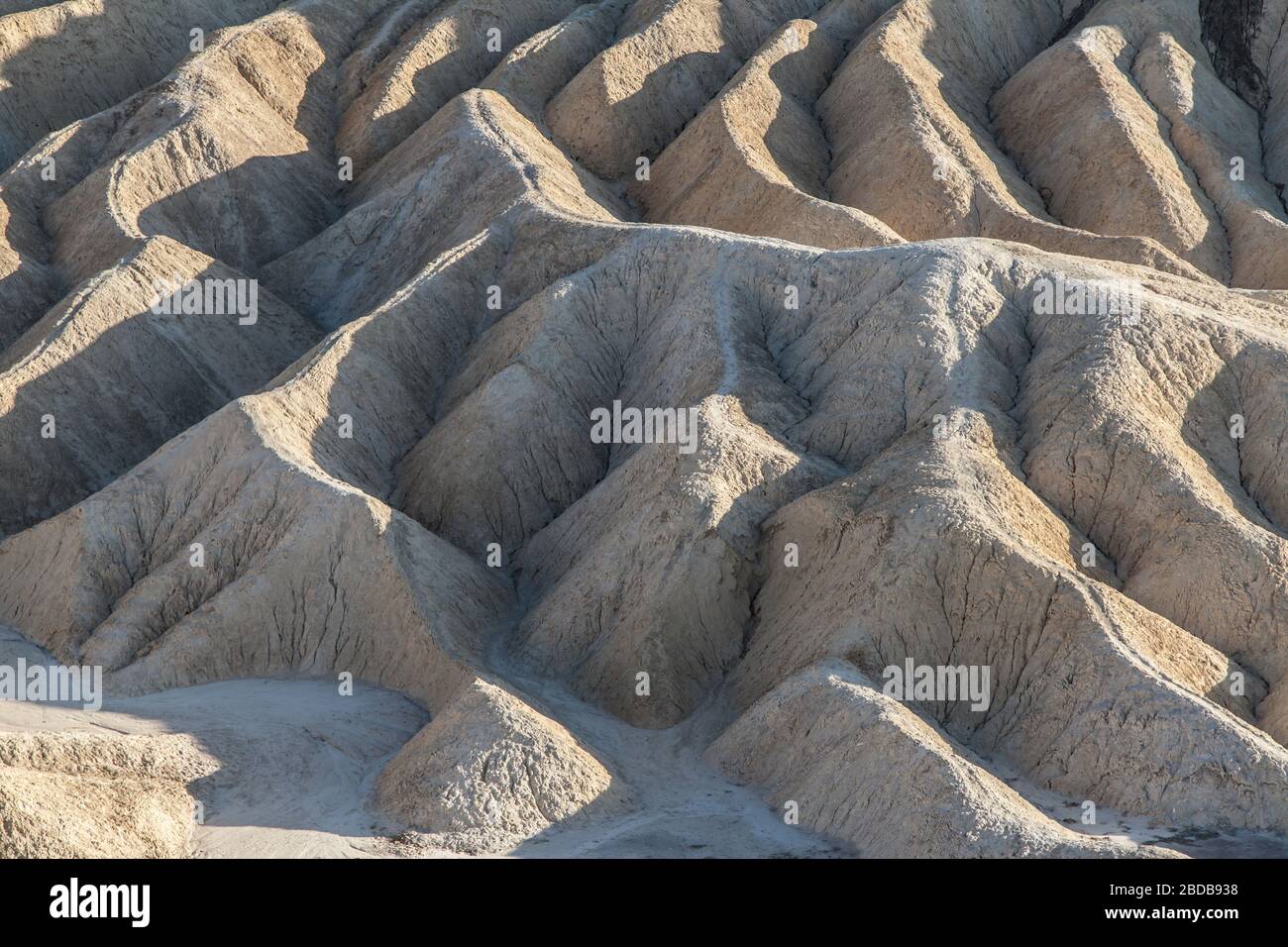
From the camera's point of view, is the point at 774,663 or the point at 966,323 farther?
the point at 966,323

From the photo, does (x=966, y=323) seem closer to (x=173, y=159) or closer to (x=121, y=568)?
(x=121, y=568)

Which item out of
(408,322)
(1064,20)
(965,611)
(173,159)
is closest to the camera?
(965,611)

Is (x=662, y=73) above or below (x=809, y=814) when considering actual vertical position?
above

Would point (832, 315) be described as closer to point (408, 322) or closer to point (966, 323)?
point (966, 323)

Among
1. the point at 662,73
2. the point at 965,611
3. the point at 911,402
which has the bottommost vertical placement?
the point at 965,611

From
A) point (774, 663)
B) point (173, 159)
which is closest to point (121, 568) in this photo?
point (774, 663)

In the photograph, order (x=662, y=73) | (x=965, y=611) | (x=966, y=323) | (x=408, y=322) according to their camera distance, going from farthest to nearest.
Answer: (x=662, y=73)
(x=408, y=322)
(x=966, y=323)
(x=965, y=611)

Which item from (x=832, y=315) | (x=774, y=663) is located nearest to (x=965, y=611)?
(x=774, y=663)
